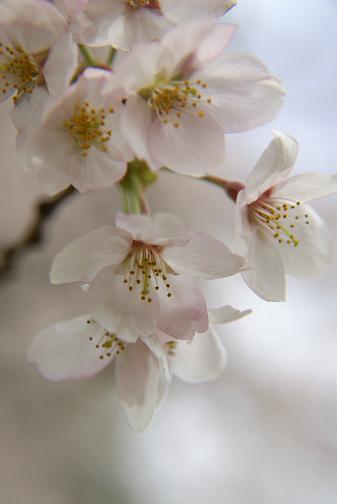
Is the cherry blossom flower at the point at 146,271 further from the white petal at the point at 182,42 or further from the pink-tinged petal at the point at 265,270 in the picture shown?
the white petal at the point at 182,42

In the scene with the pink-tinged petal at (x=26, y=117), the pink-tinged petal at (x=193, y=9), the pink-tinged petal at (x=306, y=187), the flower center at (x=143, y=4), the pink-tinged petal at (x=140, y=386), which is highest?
the pink-tinged petal at (x=193, y=9)

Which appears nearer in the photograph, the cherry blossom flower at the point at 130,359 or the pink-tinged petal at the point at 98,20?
the pink-tinged petal at the point at 98,20

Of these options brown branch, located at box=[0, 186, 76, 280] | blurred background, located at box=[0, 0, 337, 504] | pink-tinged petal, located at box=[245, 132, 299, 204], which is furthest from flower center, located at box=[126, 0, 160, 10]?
blurred background, located at box=[0, 0, 337, 504]

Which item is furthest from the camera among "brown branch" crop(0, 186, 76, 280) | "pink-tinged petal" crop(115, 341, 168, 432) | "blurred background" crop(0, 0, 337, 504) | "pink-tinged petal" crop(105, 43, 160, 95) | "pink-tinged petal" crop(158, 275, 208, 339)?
"blurred background" crop(0, 0, 337, 504)

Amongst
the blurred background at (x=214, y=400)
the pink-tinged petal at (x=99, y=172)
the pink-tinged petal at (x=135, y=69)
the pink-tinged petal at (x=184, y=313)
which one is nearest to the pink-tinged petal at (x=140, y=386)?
the pink-tinged petal at (x=184, y=313)

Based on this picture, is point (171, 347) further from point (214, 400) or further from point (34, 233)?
point (214, 400)

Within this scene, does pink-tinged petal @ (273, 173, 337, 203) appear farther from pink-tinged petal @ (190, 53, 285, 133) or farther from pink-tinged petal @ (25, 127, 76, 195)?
pink-tinged petal @ (25, 127, 76, 195)

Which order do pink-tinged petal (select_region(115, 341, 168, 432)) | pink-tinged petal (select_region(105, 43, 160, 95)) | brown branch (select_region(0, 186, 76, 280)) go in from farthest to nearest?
brown branch (select_region(0, 186, 76, 280))
pink-tinged petal (select_region(115, 341, 168, 432))
pink-tinged petal (select_region(105, 43, 160, 95))
